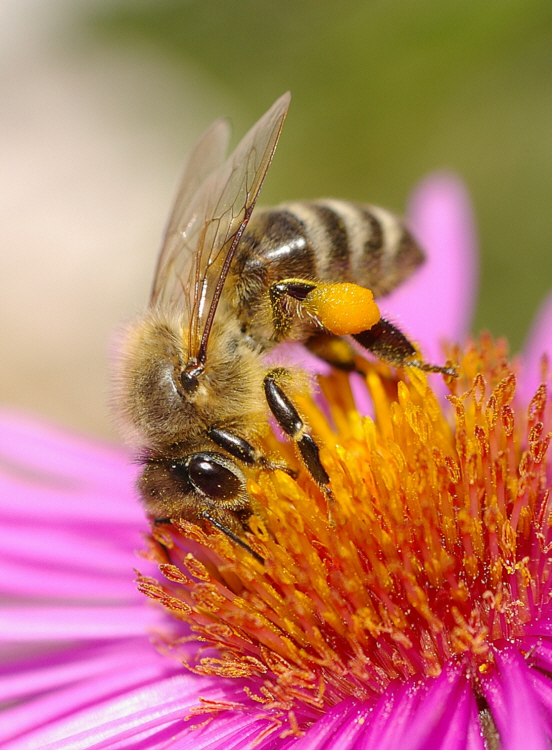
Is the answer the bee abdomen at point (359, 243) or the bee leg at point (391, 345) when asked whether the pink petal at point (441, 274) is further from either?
the bee leg at point (391, 345)

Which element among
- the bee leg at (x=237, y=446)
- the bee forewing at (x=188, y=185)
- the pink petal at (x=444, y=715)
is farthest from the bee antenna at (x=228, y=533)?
the bee forewing at (x=188, y=185)

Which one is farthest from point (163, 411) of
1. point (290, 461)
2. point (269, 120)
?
point (269, 120)

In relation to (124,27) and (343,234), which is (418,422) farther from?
(124,27)

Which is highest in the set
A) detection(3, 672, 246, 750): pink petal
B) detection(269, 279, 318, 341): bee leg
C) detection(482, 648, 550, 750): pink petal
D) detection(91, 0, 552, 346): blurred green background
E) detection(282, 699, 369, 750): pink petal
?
detection(91, 0, 552, 346): blurred green background

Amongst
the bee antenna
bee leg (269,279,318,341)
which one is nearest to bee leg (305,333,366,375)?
bee leg (269,279,318,341)

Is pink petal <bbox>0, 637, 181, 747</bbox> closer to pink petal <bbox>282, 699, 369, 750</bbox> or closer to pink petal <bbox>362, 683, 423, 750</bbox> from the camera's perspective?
pink petal <bbox>282, 699, 369, 750</bbox>

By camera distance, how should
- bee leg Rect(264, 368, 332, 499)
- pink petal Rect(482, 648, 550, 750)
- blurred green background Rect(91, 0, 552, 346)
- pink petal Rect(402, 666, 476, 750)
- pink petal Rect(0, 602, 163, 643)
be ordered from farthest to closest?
blurred green background Rect(91, 0, 552, 346), pink petal Rect(0, 602, 163, 643), bee leg Rect(264, 368, 332, 499), pink petal Rect(402, 666, 476, 750), pink petal Rect(482, 648, 550, 750)

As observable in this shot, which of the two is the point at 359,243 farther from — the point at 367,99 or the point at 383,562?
the point at 367,99
